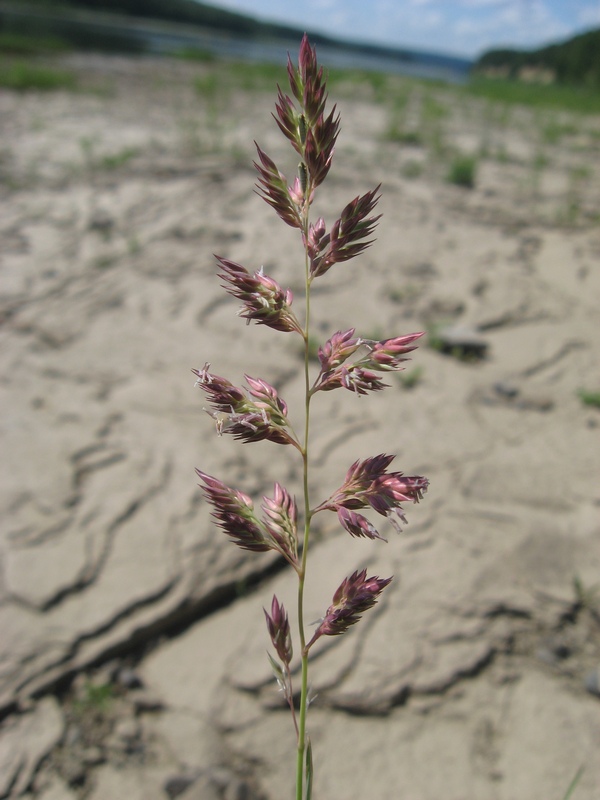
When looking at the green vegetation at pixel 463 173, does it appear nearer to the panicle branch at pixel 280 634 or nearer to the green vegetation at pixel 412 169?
the green vegetation at pixel 412 169

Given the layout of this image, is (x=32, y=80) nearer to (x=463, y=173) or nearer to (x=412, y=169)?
(x=412, y=169)

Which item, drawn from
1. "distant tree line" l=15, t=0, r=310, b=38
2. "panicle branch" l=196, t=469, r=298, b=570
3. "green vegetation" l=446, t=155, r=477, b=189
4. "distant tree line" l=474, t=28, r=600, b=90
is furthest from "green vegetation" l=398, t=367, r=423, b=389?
"distant tree line" l=15, t=0, r=310, b=38

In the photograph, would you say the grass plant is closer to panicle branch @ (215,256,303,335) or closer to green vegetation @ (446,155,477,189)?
panicle branch @ (215,256,303,335)

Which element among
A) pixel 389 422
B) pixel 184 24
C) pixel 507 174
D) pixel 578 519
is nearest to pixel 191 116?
pixel 507 174

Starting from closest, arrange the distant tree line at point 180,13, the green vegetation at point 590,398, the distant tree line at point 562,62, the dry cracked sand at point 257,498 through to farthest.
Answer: the dry cracked sand at point 257,498, the green vegetation at point 590,398, the distant tree line at point 562,62, the distant tree line at point 180,13

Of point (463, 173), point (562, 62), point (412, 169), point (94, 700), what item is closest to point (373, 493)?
point (94, 700)

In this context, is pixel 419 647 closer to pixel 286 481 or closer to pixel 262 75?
pixel 286 481

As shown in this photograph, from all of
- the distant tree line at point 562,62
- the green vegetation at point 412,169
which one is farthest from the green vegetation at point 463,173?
the distant tree line at point 562,62
